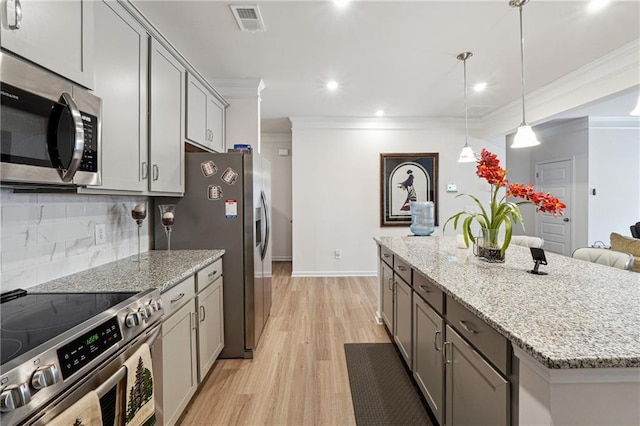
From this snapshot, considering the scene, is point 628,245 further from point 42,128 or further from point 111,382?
point 42,128

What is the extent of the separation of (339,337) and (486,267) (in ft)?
5.22

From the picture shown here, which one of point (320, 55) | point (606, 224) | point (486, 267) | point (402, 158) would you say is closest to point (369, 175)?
point (402, 158)

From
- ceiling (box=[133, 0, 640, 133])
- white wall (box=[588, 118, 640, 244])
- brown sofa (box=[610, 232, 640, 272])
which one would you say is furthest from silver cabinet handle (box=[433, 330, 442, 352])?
white wall (box=[588, 118, 640, 244])

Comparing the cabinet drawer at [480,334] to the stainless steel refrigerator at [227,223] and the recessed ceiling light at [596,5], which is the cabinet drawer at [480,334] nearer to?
the stainless steel refrigerator at [227,223]

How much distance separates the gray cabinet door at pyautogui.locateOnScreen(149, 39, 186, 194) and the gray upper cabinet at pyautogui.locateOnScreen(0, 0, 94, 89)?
68 centimetres

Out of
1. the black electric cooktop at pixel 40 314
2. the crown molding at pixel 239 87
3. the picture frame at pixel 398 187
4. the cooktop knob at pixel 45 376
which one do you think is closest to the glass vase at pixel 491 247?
the black electric cooktop at pixel 40 314

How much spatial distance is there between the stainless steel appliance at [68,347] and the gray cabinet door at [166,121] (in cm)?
94

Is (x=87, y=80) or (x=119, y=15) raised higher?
(x=119, y=15)

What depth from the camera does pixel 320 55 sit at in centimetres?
281

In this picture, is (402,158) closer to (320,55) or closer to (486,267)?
(320,55)

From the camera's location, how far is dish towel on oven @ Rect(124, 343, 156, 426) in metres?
1.13

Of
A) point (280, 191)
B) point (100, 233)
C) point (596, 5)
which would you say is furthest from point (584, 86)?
point (280, 191)

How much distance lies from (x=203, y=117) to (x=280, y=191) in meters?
3.44

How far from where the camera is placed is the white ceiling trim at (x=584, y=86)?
273 cm
